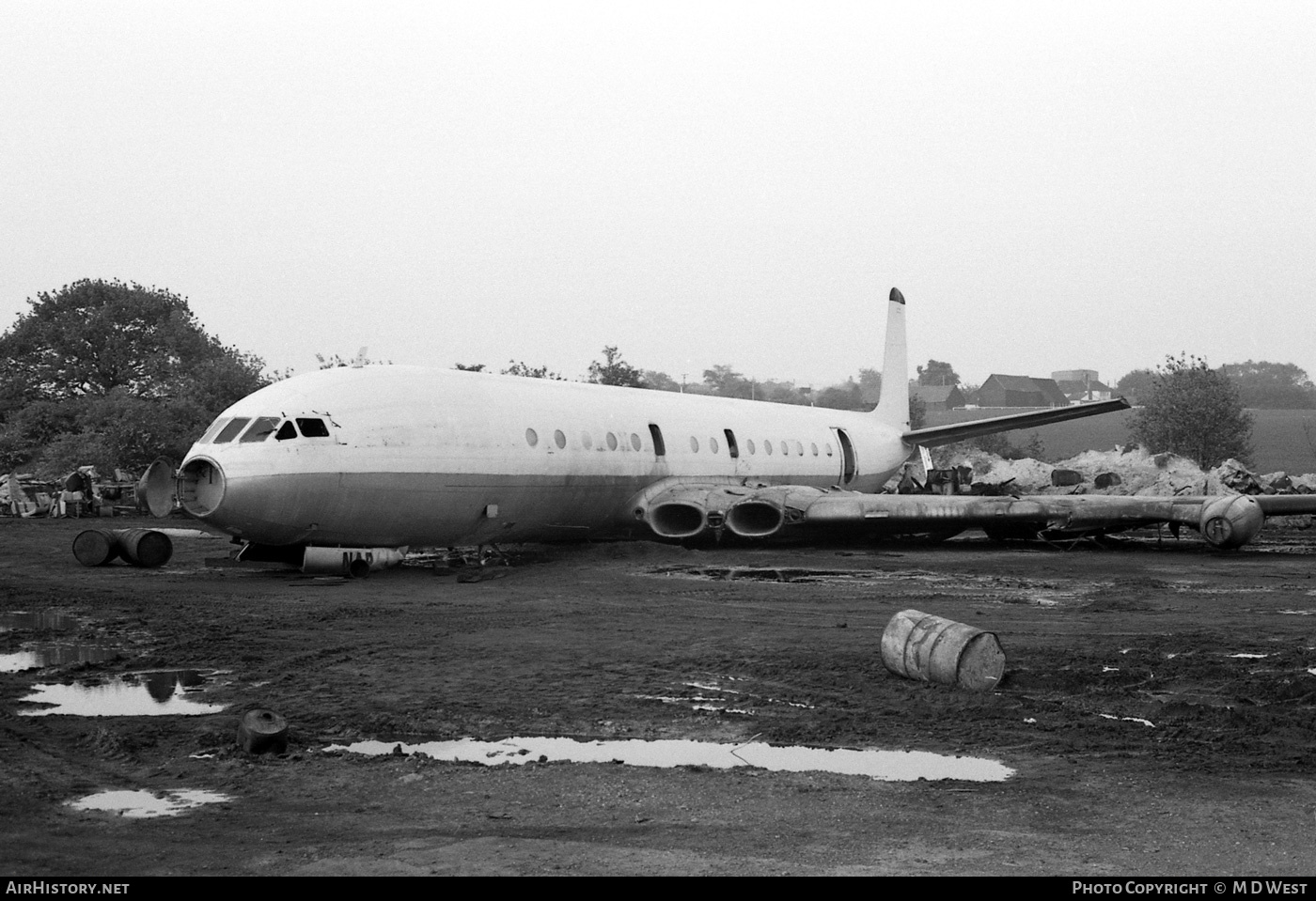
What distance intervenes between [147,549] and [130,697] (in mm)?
11290

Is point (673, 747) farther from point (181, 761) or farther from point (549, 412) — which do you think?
point (549, 412)

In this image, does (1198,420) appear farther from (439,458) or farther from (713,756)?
(713,756)

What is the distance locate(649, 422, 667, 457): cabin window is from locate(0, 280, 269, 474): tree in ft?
80.0

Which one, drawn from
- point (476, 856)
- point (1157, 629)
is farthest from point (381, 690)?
point (1157, 629)

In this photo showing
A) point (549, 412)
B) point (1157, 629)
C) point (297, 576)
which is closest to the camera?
point (1157, 629)

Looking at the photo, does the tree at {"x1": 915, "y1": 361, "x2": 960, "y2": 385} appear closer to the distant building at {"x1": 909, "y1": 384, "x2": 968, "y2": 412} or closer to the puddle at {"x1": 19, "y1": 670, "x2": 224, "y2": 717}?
the distant building at {"x1": 909, "y1": 384, "x2": 968, "y2": 412}

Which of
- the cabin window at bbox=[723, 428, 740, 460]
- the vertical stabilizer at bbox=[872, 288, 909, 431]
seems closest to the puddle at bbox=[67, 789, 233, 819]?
the cabin window at bbox=[723, 428, 740, 460]

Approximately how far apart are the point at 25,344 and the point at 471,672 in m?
48.3

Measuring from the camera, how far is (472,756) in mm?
7656

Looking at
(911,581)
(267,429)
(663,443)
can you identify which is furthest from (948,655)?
(663,443)

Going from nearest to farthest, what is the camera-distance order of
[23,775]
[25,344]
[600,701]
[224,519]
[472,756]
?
[23,775], [472,756], [600,701], [224,519], [25,344]

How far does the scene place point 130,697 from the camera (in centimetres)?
962

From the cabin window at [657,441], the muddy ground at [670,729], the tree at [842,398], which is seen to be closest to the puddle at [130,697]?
the muddy ground at [670,729]

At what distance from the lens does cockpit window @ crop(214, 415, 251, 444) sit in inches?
669
